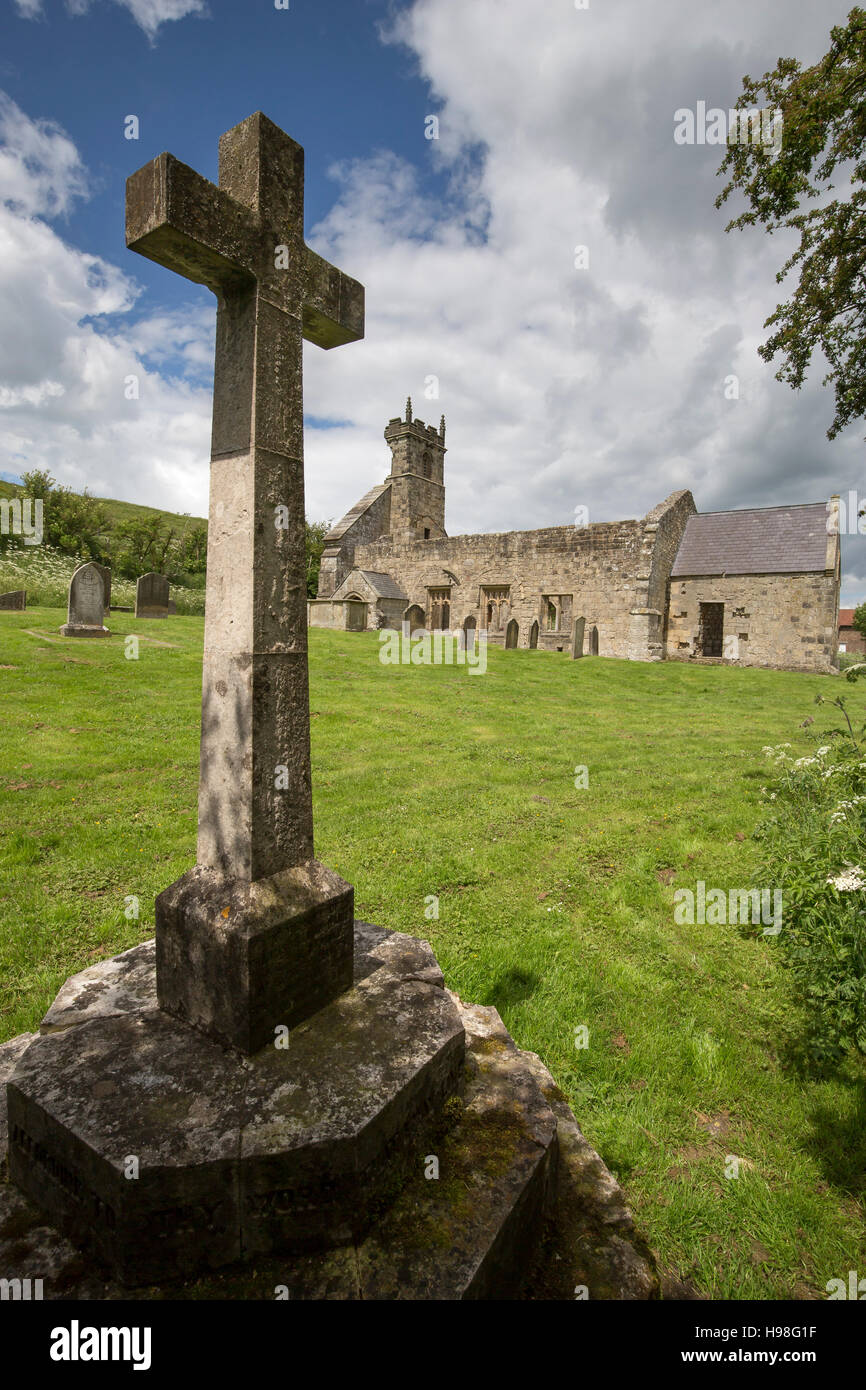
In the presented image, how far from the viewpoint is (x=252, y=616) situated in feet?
6.05

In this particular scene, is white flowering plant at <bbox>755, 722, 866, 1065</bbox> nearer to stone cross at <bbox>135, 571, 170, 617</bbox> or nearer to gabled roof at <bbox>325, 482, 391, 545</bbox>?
stone cross at <bbox>135, 571, 170, 617</bbox>

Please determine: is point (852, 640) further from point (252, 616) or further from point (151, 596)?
point (252, 616)

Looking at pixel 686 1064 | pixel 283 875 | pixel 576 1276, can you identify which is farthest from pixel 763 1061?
pixel 283 875

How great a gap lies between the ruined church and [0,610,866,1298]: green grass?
37.4 ft

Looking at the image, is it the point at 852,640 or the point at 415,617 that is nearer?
the point at 415,617

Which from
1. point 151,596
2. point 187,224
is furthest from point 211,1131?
point 151,596

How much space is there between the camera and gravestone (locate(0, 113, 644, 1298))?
151 centimetres

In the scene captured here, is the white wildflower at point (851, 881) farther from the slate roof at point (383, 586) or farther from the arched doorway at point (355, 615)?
the slate roof at point (383, 586)

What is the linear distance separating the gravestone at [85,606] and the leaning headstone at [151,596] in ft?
13.4

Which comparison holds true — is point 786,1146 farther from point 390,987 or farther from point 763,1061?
point 390,987

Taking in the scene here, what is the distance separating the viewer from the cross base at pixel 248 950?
178cm

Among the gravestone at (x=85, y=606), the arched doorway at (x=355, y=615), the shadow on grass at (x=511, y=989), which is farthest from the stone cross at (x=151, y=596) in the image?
the shadow on grass at (x=511, y=989)

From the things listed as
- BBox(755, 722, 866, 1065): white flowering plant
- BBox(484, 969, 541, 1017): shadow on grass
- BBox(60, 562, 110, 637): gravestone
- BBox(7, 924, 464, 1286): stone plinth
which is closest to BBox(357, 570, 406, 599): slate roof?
BBox(60, 562, 110, 637): gravestone

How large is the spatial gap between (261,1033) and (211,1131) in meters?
0.30
